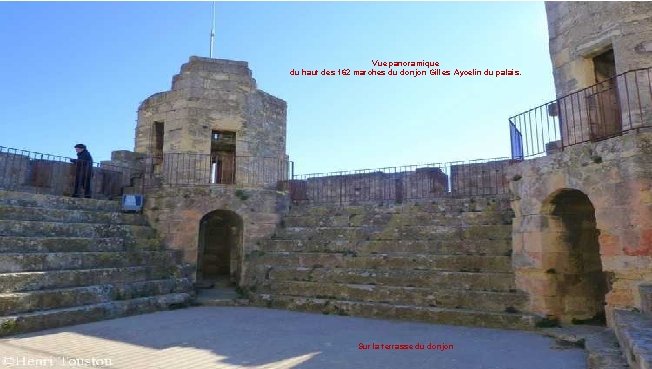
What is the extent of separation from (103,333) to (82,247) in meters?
2.51

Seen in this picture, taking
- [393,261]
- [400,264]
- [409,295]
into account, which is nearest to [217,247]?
[393,261]

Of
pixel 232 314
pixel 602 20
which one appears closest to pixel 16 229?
pixel 232 314

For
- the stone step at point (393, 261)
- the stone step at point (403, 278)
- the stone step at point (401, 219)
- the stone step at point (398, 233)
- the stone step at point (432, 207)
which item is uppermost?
the stone step at point (432, 207)

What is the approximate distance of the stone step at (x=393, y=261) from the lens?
727 cm

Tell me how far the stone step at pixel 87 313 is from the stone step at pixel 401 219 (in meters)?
3.33

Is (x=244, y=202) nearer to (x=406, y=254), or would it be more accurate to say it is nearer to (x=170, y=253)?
(x=170, y=253)

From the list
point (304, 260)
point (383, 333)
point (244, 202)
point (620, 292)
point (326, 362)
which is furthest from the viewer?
point (244, 202)

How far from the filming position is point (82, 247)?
7.59 metres

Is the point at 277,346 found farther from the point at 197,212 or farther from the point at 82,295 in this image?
the point at 197,212

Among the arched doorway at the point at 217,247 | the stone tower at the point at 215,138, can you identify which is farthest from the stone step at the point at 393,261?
the arched doorway at the point at 217,247

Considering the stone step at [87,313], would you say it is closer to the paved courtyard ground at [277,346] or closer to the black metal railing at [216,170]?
the paved courtyard ground at [277,346]

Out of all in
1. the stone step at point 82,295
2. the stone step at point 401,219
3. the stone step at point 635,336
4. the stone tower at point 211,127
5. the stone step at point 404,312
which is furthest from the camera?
the stone tower at point 211,127

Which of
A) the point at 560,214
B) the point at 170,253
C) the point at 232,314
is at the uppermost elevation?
the point at 560,214

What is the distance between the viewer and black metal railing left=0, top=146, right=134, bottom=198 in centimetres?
988
